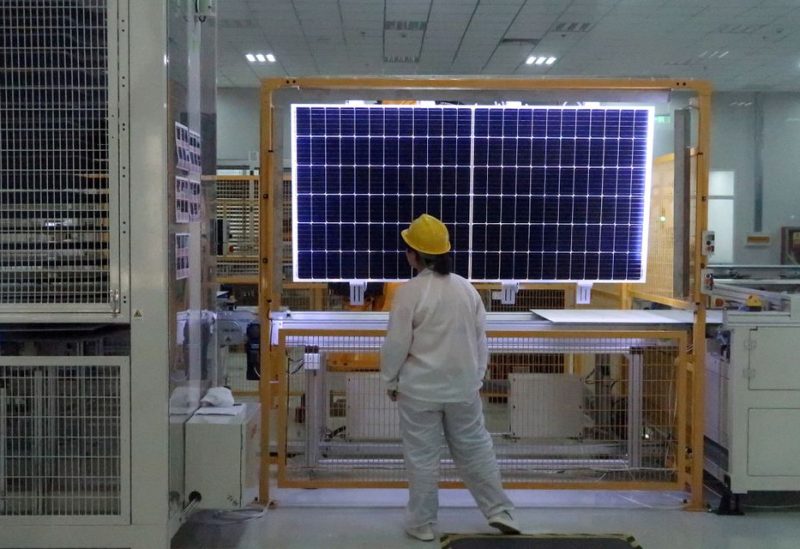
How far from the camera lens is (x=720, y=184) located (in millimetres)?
14477

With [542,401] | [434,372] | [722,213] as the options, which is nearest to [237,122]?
[722,213]

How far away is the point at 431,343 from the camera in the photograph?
136 inches

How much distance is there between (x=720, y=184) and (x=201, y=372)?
13.4 m

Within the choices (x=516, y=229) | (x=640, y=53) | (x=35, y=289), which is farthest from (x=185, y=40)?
(x=640, y=53)

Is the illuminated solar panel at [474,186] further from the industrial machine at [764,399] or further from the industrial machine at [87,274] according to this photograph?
the industrial machine at [87,274]

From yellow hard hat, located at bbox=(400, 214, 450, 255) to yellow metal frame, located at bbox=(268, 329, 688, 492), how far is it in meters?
0.74

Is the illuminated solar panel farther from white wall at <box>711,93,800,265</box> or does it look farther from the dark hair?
white wall at <box>711,93,800,265</box>

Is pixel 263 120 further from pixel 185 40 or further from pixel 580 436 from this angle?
A: pixel 580 436

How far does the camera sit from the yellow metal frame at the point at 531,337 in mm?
4051

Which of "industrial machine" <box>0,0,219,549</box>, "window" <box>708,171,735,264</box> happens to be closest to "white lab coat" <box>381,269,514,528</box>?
"industrial machine" <box>0,0,219,549</box>

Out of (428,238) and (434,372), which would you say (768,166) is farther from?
(434,372)

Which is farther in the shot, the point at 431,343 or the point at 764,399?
the point at 764,399

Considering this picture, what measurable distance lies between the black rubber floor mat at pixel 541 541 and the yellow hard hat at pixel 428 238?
1471mm

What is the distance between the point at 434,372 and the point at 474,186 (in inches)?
52.2
